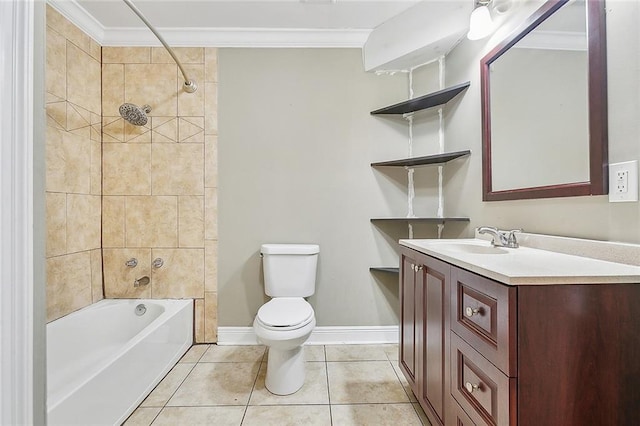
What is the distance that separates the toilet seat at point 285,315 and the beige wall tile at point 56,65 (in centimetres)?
189

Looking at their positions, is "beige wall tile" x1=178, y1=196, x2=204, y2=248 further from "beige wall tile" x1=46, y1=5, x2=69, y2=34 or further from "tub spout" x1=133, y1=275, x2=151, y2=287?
"beige wall tile" x1=46, y1=5, x2=69, y2=34

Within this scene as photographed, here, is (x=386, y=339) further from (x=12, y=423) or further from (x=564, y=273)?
(x=12, y=423)

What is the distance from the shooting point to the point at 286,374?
151 centimetres

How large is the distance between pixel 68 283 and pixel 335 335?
187cm

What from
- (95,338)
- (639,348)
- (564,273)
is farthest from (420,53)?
(95,338)

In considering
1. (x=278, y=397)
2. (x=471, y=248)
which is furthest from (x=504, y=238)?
(x=278, y=397)

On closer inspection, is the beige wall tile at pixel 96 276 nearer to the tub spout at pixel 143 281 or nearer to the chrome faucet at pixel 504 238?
the tub spout at pixel 143 281

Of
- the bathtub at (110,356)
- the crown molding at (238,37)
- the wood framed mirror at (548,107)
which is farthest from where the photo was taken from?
the crown molding at (238,37)

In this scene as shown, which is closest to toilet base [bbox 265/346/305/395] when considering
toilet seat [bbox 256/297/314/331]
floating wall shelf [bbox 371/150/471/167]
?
toilet seat [bbox 256/297/314/331]

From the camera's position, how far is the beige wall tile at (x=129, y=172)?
2045 millimetres

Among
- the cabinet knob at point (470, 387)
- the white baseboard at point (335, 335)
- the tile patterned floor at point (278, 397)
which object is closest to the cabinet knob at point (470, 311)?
the cabinet knob at point (470, 387)

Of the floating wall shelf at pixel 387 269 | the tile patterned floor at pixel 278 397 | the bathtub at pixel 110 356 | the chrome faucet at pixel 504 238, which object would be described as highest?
the chrome faucet at pixel 504 238

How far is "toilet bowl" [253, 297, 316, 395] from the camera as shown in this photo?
1.43 meters

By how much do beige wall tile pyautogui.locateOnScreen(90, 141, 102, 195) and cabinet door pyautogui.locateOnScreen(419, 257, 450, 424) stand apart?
7.55 ft
